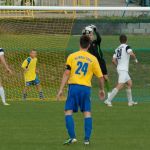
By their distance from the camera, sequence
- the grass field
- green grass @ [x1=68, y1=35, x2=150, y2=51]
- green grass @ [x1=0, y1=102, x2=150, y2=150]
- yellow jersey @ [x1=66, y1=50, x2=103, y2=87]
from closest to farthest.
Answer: yellow jersey @ [x1=66, y1=50, x2=103, y2=87], green grass @ [x1=0, y1=102, x2=150, y2=150], the grass field, green grass @ [x1=68, y1=35, x2=150, y2=51]

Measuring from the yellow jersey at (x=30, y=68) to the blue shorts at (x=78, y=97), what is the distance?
913 cm

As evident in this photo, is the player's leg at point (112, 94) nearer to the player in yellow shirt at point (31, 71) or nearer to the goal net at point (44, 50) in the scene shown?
the goal net at point (44, 50)

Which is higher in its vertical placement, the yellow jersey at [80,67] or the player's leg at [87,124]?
the yellow jersey at [80,67]

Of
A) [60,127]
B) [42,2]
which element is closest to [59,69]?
[60,127]

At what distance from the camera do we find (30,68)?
21.7 m

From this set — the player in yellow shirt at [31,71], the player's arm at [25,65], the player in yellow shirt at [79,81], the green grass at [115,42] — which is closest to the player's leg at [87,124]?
the player in yellow shirt at [79,81]

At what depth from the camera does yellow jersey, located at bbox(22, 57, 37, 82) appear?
21609 mm

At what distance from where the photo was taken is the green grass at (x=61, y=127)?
1268cm

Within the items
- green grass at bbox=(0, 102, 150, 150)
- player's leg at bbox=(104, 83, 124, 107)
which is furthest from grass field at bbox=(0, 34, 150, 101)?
green grass at bbox=(0, 102, 150, 150)

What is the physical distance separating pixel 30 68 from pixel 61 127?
7087mm

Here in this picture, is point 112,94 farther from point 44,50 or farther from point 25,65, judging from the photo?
point 44,50

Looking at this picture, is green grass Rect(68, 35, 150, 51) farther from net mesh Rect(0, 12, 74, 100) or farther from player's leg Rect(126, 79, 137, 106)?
player's leg Rect(126, 79, 137, 106)

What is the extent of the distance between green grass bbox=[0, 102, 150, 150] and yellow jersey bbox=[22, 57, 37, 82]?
99.2 inches

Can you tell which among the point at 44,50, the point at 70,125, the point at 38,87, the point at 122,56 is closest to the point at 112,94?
the point at 122,56
